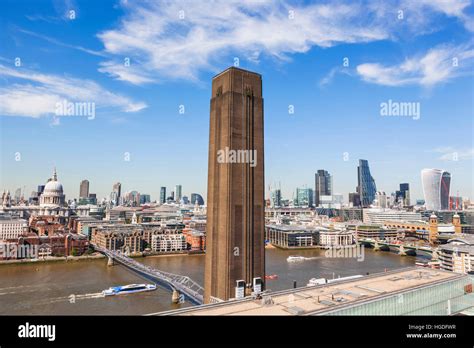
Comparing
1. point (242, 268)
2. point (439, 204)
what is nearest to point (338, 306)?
point (242, 268)

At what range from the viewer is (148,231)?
245 ft

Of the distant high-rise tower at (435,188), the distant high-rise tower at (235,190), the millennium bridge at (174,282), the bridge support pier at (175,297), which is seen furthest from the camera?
the distant high-rise tower at (435,188)

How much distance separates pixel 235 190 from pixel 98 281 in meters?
26.9

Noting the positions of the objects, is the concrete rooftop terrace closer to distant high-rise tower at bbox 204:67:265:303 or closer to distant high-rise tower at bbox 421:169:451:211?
distant high-rise tower at bbox 204:67:265:303

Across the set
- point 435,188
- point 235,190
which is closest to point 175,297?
point 235,190

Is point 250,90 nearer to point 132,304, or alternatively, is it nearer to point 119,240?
point 132,304

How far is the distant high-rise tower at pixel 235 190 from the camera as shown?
79.2ft

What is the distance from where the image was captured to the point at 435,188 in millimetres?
145375

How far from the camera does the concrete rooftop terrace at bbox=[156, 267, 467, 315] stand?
15047 mm

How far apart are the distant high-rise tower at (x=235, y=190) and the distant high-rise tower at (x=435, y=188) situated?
143 meters

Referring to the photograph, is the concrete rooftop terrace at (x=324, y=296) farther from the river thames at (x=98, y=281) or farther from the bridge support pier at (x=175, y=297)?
the bridge support pier at (x=175, y=297)

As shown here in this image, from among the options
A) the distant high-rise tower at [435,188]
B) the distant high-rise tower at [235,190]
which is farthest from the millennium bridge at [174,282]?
the distant high-rise tower at [435,188]

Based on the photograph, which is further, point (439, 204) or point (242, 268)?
point (439, 204)
